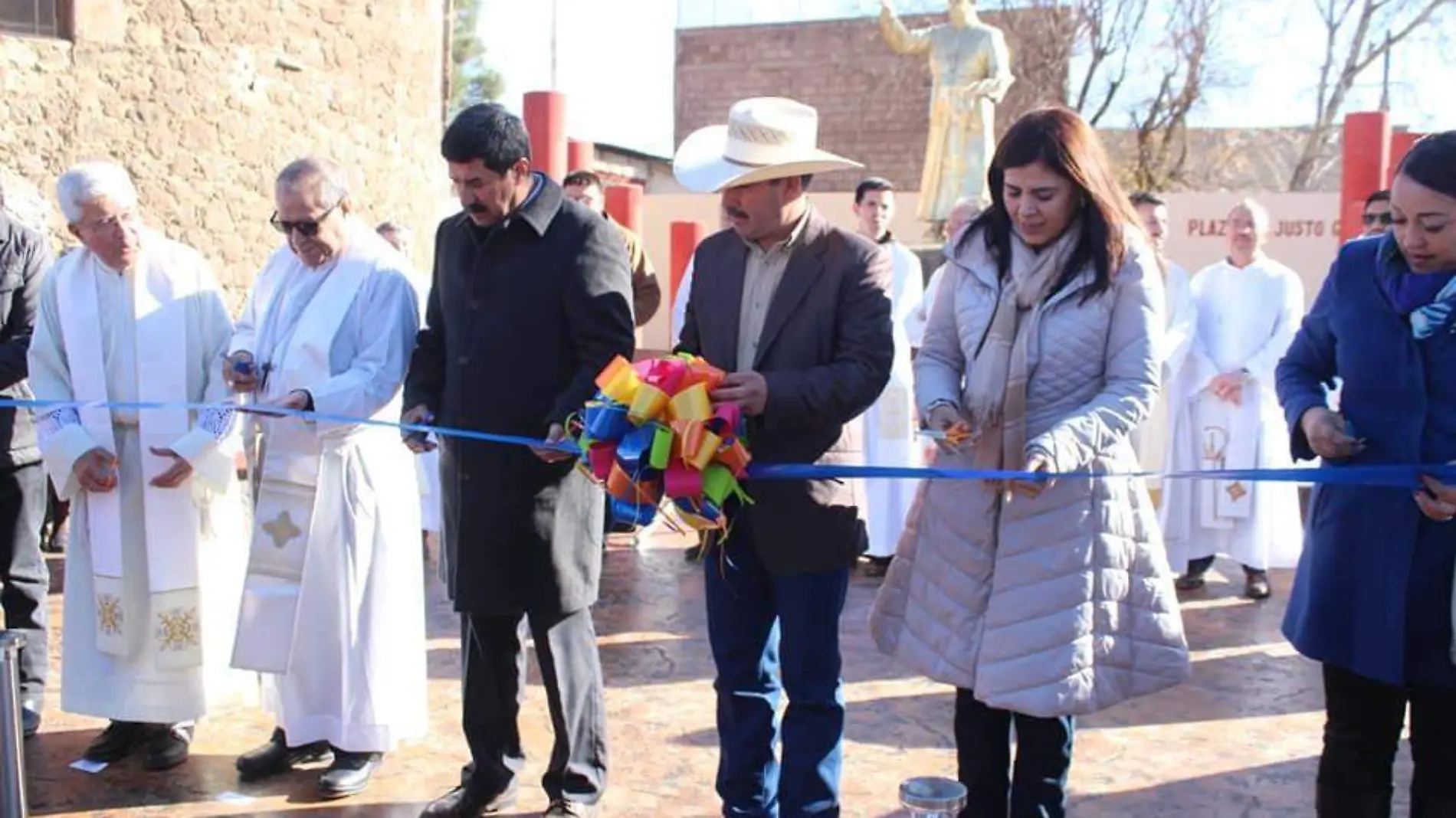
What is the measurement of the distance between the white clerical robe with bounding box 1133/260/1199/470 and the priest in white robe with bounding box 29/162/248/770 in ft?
14.6

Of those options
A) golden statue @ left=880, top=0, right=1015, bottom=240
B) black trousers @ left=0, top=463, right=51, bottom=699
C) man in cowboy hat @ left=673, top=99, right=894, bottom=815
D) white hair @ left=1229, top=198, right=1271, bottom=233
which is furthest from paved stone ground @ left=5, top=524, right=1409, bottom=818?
golden statue @ left=880, top=0, right=1015, bottom=240

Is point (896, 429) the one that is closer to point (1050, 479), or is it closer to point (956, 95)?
point (1050, 479)

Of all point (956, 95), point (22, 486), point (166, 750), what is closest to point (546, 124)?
point (956, 95)

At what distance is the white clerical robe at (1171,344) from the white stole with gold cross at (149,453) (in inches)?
177

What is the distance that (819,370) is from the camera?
3.33 meters

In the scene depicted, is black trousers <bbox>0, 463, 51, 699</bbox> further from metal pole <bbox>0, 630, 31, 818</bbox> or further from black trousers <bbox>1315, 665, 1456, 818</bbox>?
black trousers <bbox>1315, 665, 1456, 818</bbox>

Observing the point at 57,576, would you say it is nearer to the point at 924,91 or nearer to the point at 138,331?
the point at 138,331

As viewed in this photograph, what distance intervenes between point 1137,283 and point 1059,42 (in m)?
31.0

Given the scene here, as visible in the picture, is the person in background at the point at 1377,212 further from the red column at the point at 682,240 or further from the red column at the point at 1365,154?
the red column at the point at 682,240

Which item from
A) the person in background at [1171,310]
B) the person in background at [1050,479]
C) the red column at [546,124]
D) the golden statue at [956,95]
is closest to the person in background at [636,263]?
the person in background at [1171,310]

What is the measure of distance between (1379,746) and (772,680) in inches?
57.3

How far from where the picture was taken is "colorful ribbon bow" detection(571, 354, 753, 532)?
3.14 metres

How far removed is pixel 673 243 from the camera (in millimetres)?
18812

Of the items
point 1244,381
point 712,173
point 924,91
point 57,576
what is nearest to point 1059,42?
point 924,91
